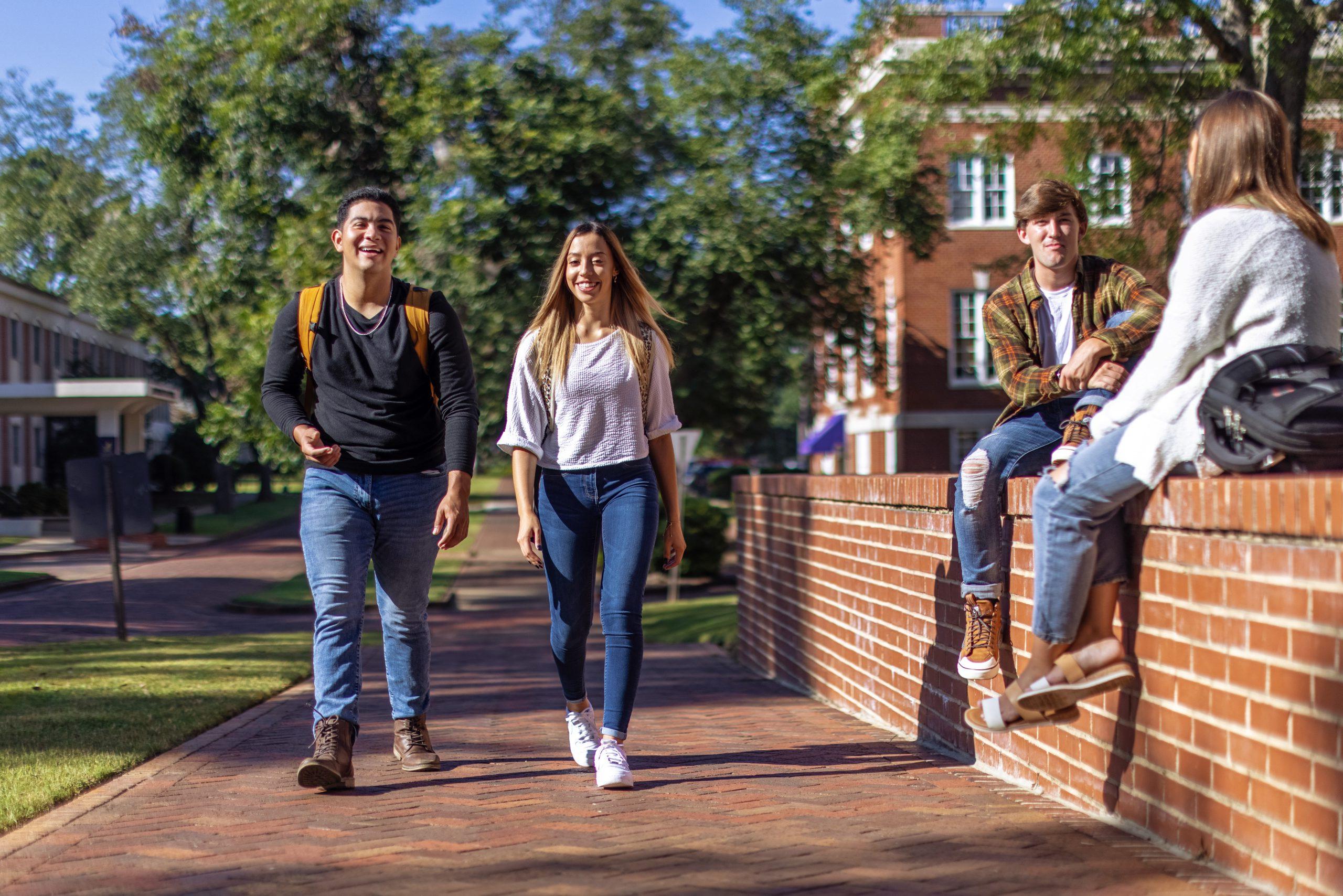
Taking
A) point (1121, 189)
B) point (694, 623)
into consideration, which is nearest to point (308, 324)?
point (694, 623)

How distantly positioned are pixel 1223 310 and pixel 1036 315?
1.48 m

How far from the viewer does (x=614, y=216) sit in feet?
76.2

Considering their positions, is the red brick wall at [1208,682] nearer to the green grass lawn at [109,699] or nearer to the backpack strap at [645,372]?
the backpack strap at [645,372]

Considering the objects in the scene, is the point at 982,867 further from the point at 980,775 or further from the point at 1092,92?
the point at 1092,92

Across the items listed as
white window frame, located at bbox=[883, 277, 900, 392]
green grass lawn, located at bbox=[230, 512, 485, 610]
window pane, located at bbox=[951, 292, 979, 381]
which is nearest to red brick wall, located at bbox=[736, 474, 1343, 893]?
green grass lawn, located at bbox=[230, 512, 485, 610]

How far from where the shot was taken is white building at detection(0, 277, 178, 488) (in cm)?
3250

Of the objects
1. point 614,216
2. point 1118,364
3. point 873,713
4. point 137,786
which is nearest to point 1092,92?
point 614,216

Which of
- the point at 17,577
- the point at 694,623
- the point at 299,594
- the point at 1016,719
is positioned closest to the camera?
the point at 1016,719

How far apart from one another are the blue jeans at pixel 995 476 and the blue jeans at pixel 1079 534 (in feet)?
2.58

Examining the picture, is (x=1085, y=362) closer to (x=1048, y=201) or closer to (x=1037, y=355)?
(x=1037, y=355)

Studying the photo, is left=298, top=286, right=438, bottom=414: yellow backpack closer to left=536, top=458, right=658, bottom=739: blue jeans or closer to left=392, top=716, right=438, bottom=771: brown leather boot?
left=536, top=458, right=658, bottom=739: blue jeans

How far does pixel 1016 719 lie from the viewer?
3.77 meters

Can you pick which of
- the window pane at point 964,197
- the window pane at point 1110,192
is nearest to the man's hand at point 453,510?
the window pane at point 1110,192

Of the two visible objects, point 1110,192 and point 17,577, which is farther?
point 17,577
